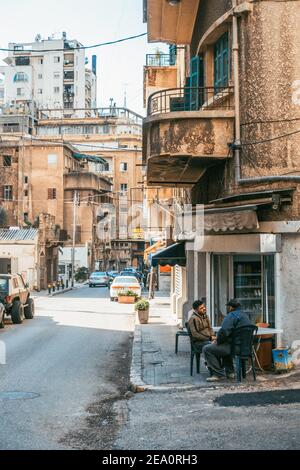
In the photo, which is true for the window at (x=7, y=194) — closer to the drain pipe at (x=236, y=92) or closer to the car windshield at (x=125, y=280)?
the car windshield at (x=125, y=280)

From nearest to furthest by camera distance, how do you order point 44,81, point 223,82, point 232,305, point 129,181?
point 232,305 < point 223,82 < point 129,181 < point 44,81

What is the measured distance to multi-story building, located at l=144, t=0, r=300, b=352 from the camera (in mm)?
12516

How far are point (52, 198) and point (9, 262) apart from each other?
23.0m

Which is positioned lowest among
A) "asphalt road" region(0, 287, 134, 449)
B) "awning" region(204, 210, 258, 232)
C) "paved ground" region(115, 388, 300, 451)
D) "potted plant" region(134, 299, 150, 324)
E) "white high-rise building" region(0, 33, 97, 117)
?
"asphalt road" region(0, 287, 134, 449)

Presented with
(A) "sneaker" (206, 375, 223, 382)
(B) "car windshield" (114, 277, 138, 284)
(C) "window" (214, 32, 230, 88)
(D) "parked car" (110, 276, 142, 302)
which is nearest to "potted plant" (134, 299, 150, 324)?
(C) "window" (214, 32, 230, 88)

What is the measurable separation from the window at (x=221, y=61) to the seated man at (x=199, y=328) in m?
4.90

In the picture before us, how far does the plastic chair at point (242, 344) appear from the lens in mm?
11648

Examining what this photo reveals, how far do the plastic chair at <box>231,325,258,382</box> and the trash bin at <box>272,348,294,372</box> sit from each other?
64cm

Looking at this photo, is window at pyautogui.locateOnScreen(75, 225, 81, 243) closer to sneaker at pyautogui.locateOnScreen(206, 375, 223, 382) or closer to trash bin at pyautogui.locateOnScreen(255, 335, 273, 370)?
trash bin at pyautogui.locateOnScreen(255, 335, 273, 370)

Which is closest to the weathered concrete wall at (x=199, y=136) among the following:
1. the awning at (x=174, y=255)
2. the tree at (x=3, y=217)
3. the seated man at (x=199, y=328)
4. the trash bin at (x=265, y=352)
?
the seated man at (x=199, y=328)

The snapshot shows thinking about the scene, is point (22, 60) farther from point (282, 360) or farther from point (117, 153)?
point (282, 360)

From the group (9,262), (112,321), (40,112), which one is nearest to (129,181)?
(40,112)

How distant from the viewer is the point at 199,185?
58.3 feet

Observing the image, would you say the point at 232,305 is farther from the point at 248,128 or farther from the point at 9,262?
the point at 9,262
